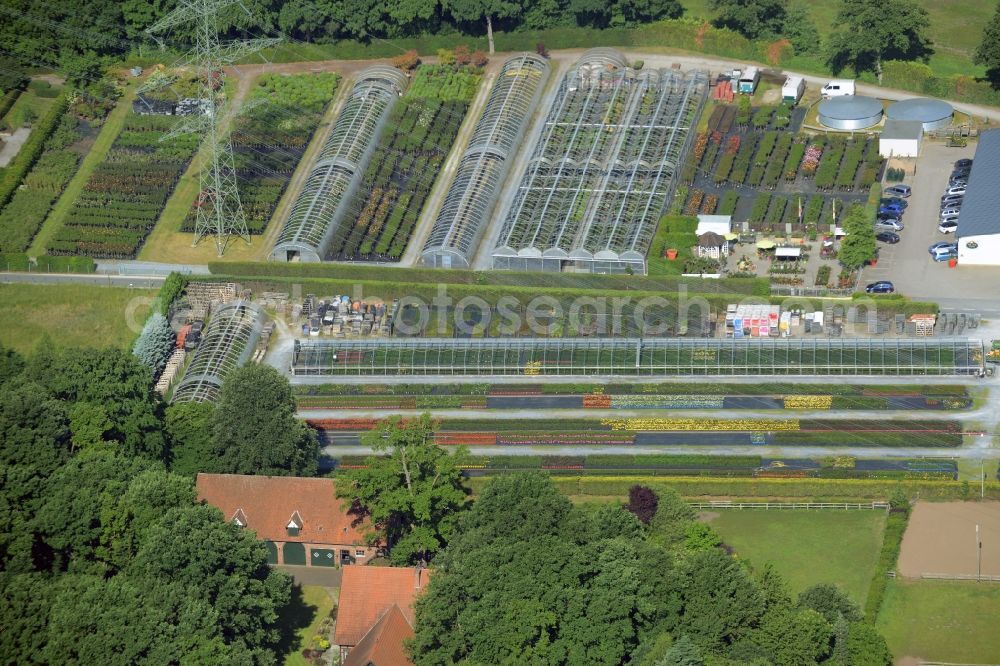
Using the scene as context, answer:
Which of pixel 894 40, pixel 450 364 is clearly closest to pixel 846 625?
pixel 450 364

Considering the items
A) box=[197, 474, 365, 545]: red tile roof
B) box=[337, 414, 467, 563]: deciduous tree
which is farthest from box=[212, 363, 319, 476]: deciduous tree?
box=[337, 414, 467, 563]: deciduous tree

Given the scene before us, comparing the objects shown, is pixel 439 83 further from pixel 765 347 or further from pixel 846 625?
pixel 846 625

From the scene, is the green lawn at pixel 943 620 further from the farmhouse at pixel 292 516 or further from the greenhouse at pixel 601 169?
the greenhouse at pixel 601 169

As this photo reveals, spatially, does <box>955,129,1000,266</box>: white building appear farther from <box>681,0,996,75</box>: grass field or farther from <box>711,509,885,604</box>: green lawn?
<box>711,509,885,604</box>: green lawn

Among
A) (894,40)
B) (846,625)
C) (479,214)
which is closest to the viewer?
(846,625)

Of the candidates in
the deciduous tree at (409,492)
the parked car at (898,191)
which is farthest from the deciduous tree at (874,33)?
the deciduous tree at (409,492)
